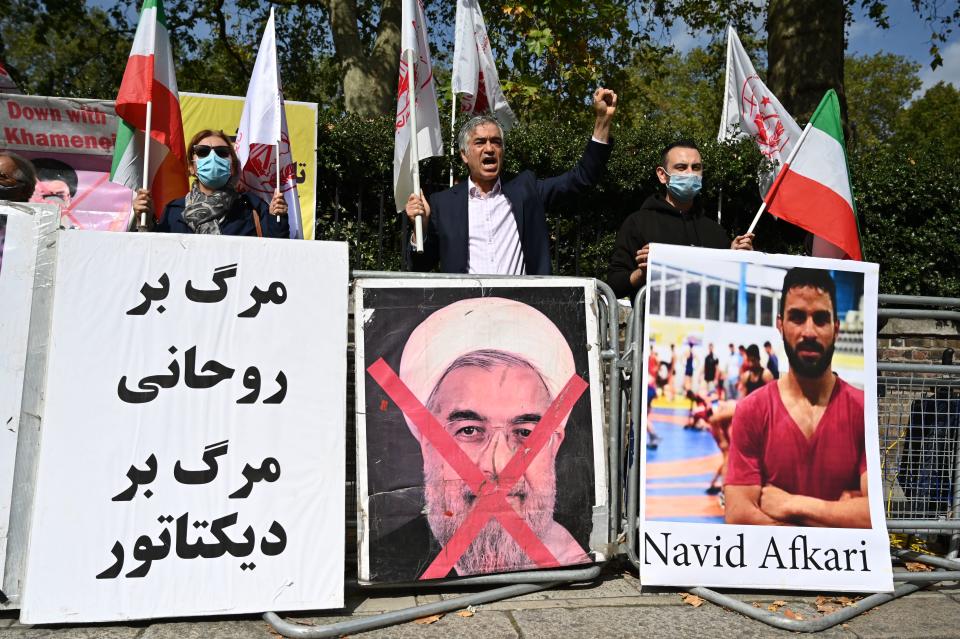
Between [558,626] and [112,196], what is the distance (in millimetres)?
5983

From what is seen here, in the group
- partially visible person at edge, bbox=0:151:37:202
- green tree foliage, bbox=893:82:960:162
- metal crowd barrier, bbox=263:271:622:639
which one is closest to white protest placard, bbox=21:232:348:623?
metal crowd barrier, bbox=263:271:622:639

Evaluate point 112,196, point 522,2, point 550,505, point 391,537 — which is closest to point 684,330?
point 550,505

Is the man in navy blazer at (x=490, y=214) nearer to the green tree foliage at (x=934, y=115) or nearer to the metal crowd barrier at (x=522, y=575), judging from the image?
the metal crowd barrier at (x=522, y=575)

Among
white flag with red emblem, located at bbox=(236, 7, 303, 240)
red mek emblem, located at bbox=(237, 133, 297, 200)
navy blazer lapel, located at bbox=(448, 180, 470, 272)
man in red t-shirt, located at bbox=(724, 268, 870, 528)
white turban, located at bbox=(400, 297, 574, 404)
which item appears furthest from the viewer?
red mek emblem, located at bbox=(237, 133, 297, 200)

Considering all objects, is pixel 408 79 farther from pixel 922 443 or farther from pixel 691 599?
pixel 922 443

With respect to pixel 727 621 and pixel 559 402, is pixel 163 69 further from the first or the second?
pixel 727 621

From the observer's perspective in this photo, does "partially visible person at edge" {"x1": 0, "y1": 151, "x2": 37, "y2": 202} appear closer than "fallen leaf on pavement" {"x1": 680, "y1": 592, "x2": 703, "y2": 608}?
No

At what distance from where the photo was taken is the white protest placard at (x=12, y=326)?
10.4 feet

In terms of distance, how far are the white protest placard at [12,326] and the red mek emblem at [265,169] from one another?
2.71 meters

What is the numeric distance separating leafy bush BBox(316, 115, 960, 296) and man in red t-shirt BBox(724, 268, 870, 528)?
12.8 feet

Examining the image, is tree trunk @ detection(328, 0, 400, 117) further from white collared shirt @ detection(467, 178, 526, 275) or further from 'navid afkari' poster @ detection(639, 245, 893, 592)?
'navid afkari' poster @ detection(639, 245, 893, 592)

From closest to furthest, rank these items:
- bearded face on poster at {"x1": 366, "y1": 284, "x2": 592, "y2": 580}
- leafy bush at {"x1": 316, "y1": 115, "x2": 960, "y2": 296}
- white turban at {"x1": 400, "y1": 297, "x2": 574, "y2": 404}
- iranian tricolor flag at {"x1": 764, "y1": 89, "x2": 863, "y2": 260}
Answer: bearded face on poster at {"x1": 366, "y1": 284, "x2": 592, "y2": 580}, white turban at {"x1": 400, "y1": 297, "x2": 574, "y2": 404}, iranian tricolor flag at {"x1": 764, "y1": 89, "x2": 863, "y2": 260}, leafy bush at {"x1": 316, "y1": 115, "x2": 960, "y2": 296}

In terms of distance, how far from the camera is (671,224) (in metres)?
4.65

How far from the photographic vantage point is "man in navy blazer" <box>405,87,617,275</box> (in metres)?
4.48
